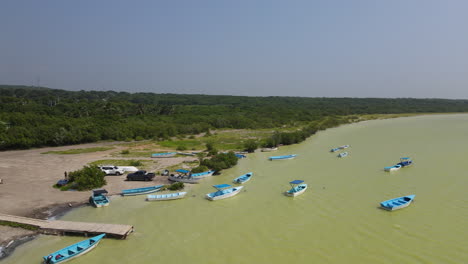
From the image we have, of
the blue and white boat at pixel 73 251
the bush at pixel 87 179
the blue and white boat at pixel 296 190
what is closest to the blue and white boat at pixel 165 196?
the bush at pixel 87 179

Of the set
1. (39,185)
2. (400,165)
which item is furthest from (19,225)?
(400,165)

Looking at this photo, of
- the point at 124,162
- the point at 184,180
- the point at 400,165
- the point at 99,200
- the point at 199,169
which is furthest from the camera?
the point at 124,162

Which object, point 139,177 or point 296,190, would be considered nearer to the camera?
point 296,190

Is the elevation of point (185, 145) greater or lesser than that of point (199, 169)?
lesser

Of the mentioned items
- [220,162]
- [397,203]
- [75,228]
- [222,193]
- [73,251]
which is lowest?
[73,251]

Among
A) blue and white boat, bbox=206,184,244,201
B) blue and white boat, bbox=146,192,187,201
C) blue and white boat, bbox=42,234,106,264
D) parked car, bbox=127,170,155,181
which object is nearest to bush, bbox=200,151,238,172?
parked car, bbox=127,170,155,181

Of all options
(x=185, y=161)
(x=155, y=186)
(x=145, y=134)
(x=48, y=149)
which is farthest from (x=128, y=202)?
(x=145, y=134)

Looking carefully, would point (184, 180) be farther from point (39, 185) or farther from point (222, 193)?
point (39, 185)
